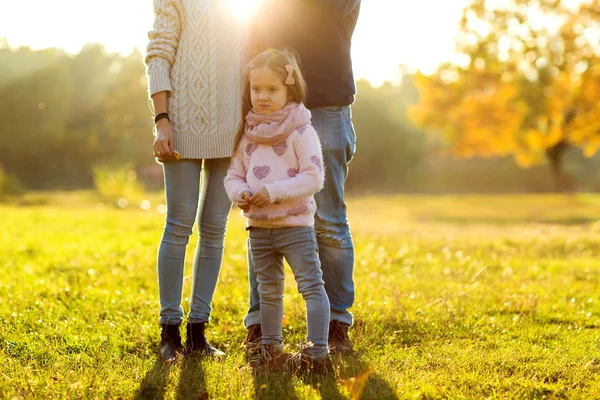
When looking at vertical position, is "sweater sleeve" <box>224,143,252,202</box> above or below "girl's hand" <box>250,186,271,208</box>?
above

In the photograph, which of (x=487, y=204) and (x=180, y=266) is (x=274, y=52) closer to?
(x=180, y=266)

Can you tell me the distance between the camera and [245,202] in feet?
9.52

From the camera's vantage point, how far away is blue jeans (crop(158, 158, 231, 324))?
10.8ft

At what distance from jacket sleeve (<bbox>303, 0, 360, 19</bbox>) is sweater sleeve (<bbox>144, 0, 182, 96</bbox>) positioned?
2.20 ft

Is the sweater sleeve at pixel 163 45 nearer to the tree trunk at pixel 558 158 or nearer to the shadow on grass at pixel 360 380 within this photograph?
the shadow on grass at pixel 360 380

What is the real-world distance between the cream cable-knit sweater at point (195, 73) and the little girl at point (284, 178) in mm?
265

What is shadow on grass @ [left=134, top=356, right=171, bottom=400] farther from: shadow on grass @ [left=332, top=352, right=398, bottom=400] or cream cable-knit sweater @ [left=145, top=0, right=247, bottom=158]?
cream cable-knit sweater @ [left=145, top=0, right=247, bottom=158]

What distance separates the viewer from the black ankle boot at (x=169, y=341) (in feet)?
10.5

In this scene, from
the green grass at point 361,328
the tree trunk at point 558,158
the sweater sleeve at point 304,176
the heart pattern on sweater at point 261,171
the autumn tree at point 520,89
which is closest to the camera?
the green grass at point 361,328

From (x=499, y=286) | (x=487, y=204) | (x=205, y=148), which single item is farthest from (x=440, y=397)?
(x=487, y=204)

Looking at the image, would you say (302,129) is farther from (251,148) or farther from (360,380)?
(360,380)

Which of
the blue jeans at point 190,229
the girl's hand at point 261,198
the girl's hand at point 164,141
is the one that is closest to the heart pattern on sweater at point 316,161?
the girl's hand at point 261,198

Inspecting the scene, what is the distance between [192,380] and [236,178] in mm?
914

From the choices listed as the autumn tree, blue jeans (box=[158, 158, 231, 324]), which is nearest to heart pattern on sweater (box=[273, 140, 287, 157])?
blue jeans (box=[158, 158, 231, 324])
